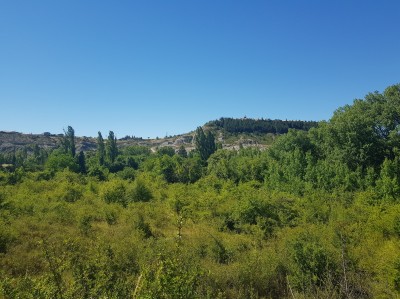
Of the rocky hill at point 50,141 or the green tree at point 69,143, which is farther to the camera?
the rocky hill at point 50,141

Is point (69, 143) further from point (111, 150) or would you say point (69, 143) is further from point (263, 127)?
point (263, 127)

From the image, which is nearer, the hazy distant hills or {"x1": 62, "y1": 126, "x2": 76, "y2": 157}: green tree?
{"x1": 62, "y1": 126, "x2": 76, "y2": 157}: green tree

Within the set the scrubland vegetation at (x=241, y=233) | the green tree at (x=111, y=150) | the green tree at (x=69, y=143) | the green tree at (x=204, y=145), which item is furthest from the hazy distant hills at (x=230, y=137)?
the scrubland vegetation at (x=241, y=233)

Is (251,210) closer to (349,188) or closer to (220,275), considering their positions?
(220,275)

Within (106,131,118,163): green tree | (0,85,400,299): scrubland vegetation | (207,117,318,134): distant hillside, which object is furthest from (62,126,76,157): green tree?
(207,117,318,134): distant hillside

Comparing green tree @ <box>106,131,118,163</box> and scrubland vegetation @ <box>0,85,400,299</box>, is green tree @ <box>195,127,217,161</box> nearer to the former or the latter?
green tree @ <box>106,131,118,163</box>

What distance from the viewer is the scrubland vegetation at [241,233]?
822 cm

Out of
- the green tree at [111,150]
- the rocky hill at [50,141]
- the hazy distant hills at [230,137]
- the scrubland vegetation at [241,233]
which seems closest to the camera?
the scrubland vegetation at [241,233]

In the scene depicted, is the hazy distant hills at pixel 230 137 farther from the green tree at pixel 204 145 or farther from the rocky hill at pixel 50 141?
the green tree at pixel 204 145

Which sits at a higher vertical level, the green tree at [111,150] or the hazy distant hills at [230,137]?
the hazy distant hills at [230,137]

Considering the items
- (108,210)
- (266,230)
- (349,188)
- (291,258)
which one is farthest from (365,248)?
(349,188)

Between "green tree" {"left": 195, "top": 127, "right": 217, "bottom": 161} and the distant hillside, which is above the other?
the distant hillside

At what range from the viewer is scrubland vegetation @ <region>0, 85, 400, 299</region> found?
8.22m

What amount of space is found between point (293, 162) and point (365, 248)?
30.5m
